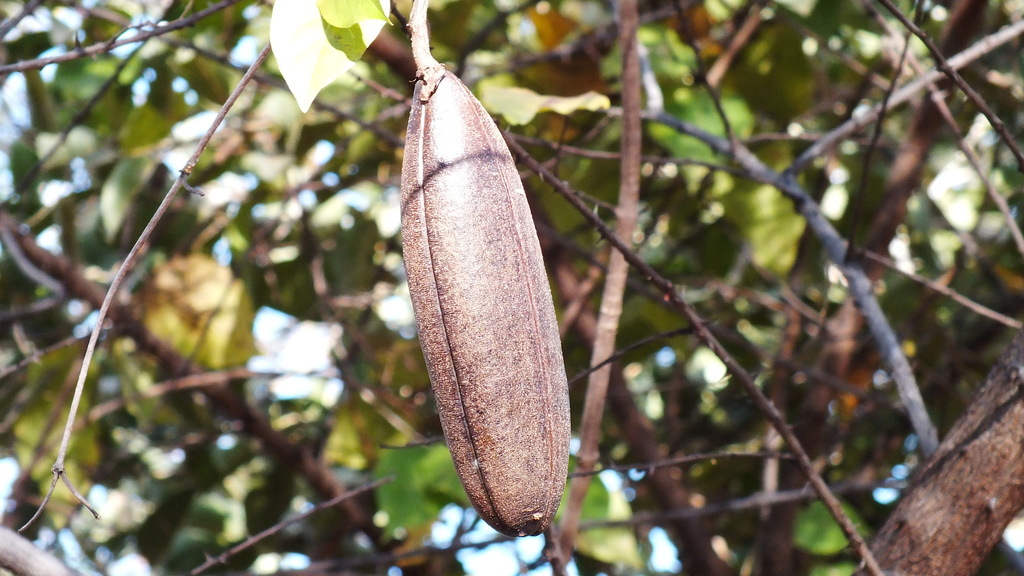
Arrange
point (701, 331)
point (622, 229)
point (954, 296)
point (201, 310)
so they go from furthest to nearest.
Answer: point (201, 310)
point (954, 296)
point (622, 229)
point (701, 331)

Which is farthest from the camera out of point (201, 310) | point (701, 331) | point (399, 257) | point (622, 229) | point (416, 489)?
point (399, 257)

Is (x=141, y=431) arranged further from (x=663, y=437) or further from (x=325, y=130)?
(x=663, y=437)

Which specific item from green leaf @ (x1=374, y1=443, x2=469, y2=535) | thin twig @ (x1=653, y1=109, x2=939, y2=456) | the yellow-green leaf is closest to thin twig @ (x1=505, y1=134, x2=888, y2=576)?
thin twig @ (x1=653, y1=109, x2=939, y2=456)

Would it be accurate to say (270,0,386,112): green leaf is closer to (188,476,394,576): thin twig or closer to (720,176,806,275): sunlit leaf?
(188,476,394,576): thin twig

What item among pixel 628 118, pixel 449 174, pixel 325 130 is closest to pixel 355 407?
pixel 325 130

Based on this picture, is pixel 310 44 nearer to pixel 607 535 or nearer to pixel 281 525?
pixel 281 525

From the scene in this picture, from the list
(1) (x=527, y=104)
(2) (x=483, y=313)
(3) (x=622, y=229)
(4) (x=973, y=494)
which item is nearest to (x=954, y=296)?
(4) (x=973, y=494)

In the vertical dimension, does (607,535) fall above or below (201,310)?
below

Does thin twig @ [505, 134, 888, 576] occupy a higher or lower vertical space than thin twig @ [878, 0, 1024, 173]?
lower
